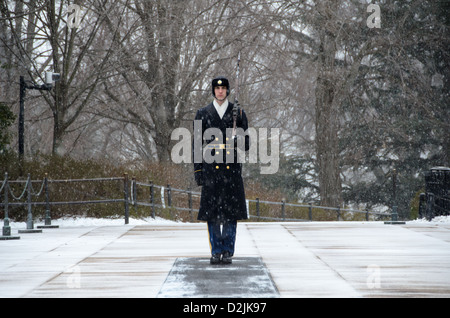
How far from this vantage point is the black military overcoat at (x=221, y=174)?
25.4ft

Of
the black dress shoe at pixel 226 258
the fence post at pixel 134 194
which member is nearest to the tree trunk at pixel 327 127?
the fence post at pixel 134 194

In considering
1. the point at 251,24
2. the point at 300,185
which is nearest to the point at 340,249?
the point at 251,24

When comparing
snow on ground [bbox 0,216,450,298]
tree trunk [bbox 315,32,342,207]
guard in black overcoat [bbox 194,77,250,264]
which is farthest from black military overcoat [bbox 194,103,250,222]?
tree trunk [bbox 315,32,342,207]

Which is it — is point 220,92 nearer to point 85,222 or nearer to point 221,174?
point 221,174

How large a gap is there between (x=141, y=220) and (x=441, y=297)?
11489 millimetres

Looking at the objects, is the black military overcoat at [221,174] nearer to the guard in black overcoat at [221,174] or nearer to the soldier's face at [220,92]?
the guard in black overcoat at [221,174]

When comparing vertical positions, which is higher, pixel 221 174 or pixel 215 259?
pixel 221 174

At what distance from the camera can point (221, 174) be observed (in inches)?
308

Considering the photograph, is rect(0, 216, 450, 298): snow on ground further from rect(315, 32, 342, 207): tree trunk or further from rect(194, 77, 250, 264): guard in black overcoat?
rect(315, 32, 342, 207): tree trunk

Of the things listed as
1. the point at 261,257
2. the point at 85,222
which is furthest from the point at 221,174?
the point at 85,222

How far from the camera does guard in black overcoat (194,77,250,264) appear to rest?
7.73 meters

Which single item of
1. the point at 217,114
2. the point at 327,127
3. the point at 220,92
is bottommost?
the point at 217,114

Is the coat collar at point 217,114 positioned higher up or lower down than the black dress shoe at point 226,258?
higher up

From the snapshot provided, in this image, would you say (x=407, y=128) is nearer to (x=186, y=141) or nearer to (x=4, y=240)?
(x=186, y=141)
